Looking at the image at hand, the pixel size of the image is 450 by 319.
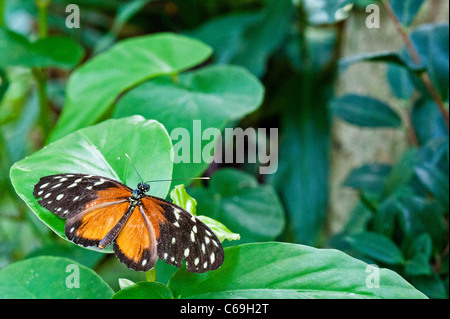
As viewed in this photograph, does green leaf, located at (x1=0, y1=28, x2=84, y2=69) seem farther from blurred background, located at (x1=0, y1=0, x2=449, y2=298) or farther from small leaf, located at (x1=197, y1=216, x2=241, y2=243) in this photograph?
small leaf, located at (x1=197, y1=216, x2=241, y2=243)

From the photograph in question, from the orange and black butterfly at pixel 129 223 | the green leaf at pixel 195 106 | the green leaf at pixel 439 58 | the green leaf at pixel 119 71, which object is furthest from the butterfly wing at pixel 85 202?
the green leaf at pixel 439 58

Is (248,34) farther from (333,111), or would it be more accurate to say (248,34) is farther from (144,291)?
Result: (144,291)

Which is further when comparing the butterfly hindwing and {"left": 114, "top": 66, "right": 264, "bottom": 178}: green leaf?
{"left": 114, "top": 66, "right": 264, "bottom": 178}: green leaf


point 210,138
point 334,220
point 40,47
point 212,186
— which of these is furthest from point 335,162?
point 40,47

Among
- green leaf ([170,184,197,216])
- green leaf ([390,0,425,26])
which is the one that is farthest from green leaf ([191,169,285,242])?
green leaf ([390,0,425,26])
